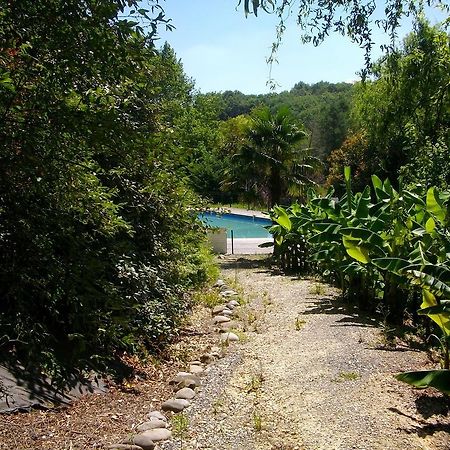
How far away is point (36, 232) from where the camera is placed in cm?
355

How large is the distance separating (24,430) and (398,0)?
3.96 meters

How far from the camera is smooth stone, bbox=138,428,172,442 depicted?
13.5 feet

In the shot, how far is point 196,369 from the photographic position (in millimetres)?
6133

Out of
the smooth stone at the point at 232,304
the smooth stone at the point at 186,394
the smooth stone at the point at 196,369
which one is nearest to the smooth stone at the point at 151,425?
the smooth stone at the point at 186,394

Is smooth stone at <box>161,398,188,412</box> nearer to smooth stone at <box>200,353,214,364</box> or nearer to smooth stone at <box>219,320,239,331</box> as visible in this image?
smooth stone at <box>200,353,214,364</box>

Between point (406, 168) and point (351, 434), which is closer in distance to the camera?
point (351, 434)

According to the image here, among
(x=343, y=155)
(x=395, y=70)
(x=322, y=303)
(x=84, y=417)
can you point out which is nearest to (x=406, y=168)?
(x=322, y=303)

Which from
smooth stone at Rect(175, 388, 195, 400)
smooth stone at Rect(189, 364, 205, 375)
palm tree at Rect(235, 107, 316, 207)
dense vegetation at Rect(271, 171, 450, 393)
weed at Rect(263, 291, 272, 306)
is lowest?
smooth stone at Rect(189, 364, 205, 375)

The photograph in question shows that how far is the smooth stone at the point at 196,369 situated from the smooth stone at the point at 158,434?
175 centimetres

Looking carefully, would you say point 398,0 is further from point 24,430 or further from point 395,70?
point 24,430

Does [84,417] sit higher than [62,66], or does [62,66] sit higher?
[62,66]

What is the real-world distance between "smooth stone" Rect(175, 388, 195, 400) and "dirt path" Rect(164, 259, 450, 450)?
0.11 metres

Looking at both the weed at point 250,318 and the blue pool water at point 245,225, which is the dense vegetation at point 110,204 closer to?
the weed at point 250,318

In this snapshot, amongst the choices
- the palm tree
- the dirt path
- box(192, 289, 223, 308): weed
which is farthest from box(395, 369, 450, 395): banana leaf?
the palm tree
